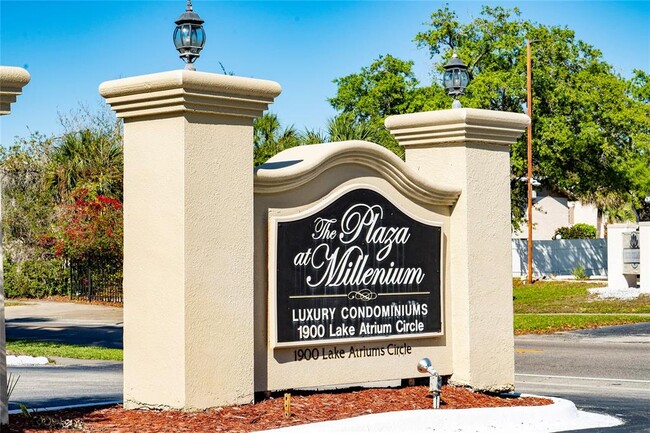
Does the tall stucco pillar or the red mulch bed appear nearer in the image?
the tall stucco pillar

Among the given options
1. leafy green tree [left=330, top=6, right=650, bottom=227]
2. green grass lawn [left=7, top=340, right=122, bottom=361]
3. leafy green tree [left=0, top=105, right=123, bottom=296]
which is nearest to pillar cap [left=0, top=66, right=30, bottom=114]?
green grass lawn [left=7, top=340, right=122, bottom=361]

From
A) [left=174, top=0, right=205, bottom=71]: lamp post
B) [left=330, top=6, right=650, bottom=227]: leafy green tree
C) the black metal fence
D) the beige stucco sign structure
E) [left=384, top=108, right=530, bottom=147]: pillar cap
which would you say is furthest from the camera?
[left=330, top=6, right=650, bottom=227]: leafy green tree

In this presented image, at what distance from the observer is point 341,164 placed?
36.1 feet

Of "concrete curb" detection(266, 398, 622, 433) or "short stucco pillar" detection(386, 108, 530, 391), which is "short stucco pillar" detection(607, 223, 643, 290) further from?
"concrete curb" detection(266, 398, 622, 433)

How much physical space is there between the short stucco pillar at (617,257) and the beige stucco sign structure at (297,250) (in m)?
26.5

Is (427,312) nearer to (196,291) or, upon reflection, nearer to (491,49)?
(196,291)

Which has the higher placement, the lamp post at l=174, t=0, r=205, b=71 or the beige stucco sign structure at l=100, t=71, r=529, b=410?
the lamp post at l=174, t=0, r=205, b=71

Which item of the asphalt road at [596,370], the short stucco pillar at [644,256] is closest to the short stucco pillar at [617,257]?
the short stucco pillar at [644,256]

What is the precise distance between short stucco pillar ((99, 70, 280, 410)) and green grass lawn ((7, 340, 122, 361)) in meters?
9.60

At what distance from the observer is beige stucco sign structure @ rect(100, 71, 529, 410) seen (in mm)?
9516

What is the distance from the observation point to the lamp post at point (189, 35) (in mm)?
9961

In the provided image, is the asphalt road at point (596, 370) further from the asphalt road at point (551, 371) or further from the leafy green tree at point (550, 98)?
the leafy green tree at point (550, 98)

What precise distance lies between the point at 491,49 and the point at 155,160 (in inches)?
1713

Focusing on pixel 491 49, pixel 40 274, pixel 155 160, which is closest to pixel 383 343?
pixel 155 160
